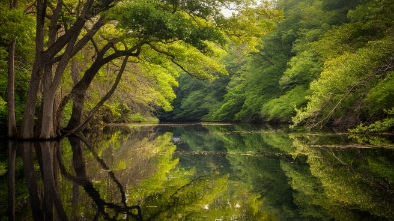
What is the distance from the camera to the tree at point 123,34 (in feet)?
43.2

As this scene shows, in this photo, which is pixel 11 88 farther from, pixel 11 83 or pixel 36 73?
pixel 36 73

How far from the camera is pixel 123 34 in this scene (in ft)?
52.2

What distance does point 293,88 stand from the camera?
35812mm

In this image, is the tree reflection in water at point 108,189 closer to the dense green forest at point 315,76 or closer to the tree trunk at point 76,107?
the tree trunk at point 76,107

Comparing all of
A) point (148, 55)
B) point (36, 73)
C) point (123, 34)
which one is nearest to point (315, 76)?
point (148, 55)

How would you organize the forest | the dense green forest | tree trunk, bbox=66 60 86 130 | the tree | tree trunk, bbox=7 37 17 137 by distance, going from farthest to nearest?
tree trunk, bbox=66 60 86 130, the dense green forest, tree trunk, bbox=7 37 17 137, the forest, the tree

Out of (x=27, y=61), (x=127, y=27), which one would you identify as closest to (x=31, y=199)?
(x=127, y=27)

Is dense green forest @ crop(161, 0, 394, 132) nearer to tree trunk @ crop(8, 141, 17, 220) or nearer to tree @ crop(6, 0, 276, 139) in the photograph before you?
tree @ crop(6, 0, 276, 139)

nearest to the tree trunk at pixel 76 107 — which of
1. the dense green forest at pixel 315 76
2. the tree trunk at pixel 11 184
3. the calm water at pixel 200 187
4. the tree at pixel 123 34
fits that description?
the tree at pixel 123 34

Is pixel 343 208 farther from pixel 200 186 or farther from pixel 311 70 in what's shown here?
pixel 311 70

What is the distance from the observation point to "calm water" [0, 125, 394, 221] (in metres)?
5.13

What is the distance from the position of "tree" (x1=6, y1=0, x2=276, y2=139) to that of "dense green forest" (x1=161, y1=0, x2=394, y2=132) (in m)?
4.75

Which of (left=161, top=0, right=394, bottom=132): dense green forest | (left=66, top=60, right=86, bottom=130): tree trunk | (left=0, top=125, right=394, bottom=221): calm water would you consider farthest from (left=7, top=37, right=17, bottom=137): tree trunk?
(left=161, top=0, right=394, bottom=132): dense green forest

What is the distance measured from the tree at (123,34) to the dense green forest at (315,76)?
15.6 ft
